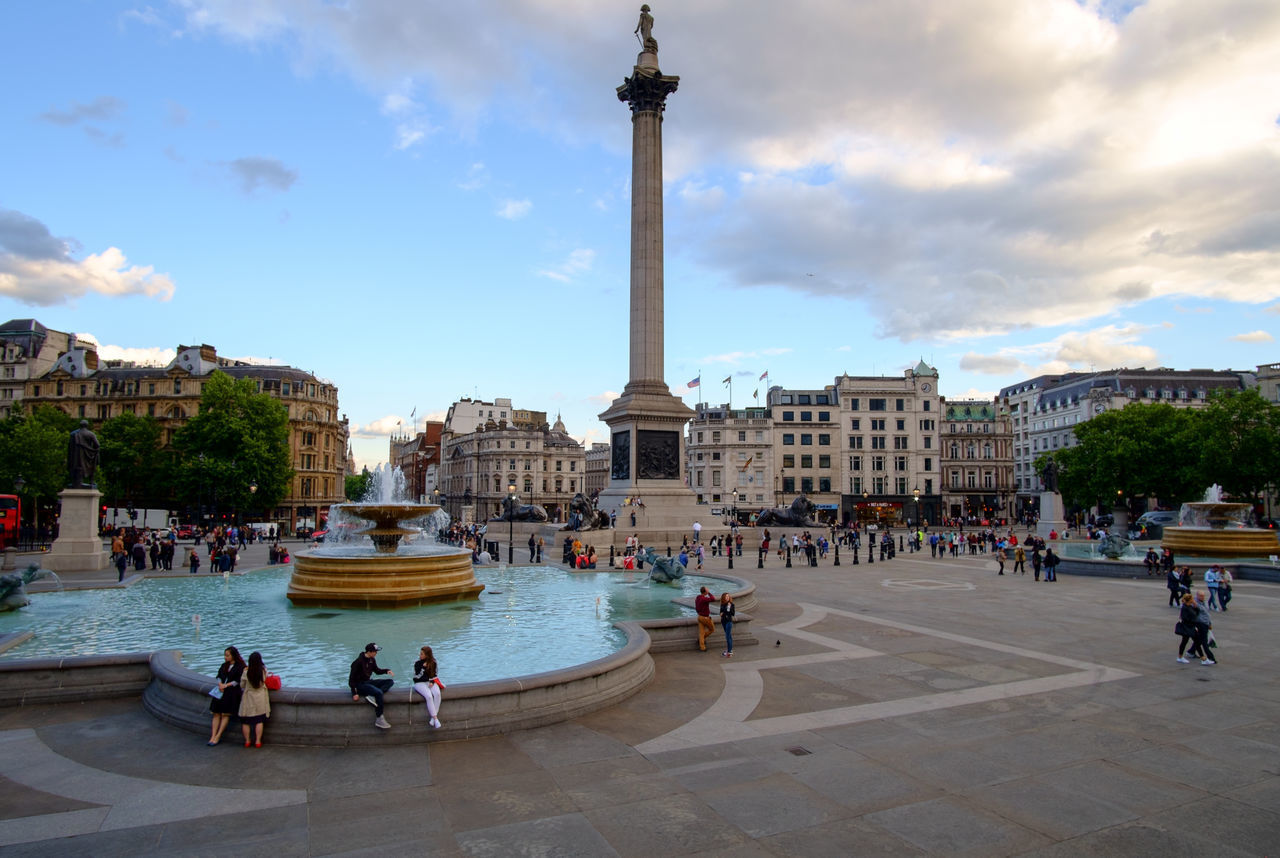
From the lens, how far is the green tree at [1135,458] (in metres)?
60.7

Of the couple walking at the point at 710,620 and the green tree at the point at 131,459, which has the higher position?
the green tree at the point at 131,459

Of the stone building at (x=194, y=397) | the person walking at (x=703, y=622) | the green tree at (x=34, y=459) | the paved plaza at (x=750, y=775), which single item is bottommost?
the paved plaza at (x=750, y=775)

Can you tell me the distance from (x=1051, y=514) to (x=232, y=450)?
2538 inches

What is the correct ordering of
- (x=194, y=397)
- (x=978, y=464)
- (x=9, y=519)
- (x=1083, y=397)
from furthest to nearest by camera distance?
A: (x=978, y=464)
(x=1083, y=397)
(x=194, y=397)
(x=9, y=519)

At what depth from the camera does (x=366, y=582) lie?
17.9 meters

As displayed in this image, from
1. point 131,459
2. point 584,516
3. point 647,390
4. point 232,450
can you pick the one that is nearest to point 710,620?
point 584,516

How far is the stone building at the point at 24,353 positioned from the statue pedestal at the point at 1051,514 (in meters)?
95.9

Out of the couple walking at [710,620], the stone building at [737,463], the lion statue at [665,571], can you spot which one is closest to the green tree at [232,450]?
the stone building at [737,463]

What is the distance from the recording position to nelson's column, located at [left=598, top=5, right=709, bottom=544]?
44.5 meters

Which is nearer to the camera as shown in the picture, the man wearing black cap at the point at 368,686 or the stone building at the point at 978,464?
the man wearing black cap at the point at 368,686

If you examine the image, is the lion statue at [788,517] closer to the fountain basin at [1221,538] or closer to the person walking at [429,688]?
the fountain basin at [1221,538]

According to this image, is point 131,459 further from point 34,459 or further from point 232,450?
point 232,450

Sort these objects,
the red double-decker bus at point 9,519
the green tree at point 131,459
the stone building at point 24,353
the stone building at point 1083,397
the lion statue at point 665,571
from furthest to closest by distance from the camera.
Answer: the stone building at point 1083,397
the stone building at point 24,353
the green tree at point 131,459
the red double-decker bus at point 9,519
the lion statue at point 665,571

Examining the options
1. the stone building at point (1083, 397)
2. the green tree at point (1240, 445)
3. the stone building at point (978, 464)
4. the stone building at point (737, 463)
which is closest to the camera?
the green tree at point (1240, 445)
